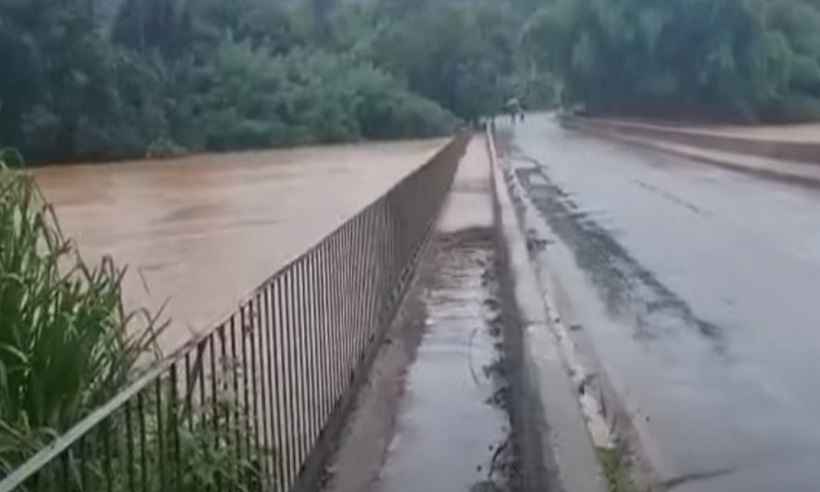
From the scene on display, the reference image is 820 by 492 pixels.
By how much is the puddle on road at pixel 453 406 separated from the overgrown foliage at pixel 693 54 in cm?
7307

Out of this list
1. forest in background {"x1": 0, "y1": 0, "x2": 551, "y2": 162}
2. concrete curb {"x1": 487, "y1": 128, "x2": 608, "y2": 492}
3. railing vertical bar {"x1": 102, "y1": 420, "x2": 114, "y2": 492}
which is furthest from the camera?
forest in background {"x1": 0, "y1": 0, "x2": 551, "y2": 162}

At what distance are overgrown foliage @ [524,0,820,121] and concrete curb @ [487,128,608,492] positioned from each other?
74.7 meters

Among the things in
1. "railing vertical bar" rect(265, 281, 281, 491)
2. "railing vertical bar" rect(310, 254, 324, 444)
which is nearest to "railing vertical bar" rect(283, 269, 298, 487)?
"railing vertical bar" rect(265, 281, 281, 491)

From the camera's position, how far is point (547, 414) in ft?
24.6

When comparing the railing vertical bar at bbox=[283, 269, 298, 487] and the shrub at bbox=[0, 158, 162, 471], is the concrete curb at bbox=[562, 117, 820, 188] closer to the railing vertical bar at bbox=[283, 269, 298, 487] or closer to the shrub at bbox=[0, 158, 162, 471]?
the railing vertical bar at bbox=[283, 269, 298, 487]

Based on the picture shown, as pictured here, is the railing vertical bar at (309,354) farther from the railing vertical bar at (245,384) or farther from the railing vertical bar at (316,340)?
the railing vertical bar at (245,384)

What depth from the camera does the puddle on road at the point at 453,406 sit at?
7.01m

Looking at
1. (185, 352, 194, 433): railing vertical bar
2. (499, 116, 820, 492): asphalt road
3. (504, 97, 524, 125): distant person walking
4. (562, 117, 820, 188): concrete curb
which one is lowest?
(504, 97, 524, 125): distant person walking

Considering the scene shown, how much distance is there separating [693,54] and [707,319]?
7630 centimetres

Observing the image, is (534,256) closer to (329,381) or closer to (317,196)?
(329,381)

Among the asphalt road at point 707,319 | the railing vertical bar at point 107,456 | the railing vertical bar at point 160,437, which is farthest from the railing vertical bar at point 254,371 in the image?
the asphalt road at point 707,319

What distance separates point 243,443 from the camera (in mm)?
5918

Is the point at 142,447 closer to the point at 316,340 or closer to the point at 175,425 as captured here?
the point at 175,425

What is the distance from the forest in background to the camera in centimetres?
6594
